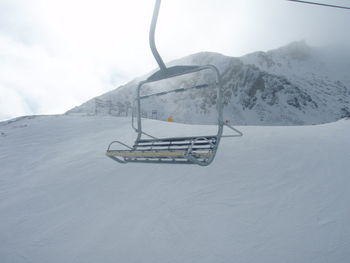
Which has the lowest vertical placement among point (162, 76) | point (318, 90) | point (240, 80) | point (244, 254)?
point (318, 90)

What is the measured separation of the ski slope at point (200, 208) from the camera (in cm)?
332

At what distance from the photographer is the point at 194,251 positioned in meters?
3.38

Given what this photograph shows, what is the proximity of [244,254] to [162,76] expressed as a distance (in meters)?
2.62

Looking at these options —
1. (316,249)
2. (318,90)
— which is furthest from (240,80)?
(316,249)

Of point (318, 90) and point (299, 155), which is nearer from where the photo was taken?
point (299, 155)

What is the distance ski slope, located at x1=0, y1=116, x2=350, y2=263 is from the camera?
3.32m

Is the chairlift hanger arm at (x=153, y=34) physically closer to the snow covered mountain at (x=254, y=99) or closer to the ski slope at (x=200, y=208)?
the ski slope at (x=200, y=208)

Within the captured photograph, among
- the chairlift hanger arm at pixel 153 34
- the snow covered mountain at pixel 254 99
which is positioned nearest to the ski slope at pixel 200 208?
the chairlift hanger arm at pixel 153 34

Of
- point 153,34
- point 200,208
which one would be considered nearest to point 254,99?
point 200,208

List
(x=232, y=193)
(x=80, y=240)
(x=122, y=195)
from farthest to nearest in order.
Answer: (x=122, y=195)
(x=232, y=193)
(x=80, y=240)

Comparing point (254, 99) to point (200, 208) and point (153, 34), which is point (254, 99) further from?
point (153, 34)

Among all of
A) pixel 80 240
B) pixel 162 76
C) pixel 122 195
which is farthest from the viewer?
pixel 122 195

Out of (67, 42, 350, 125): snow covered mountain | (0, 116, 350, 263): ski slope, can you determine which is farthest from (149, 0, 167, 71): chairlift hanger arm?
(67, 42, 350, 125): snow covered mountain

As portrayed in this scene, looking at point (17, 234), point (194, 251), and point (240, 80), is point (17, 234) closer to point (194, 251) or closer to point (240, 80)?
point (194, 251)
